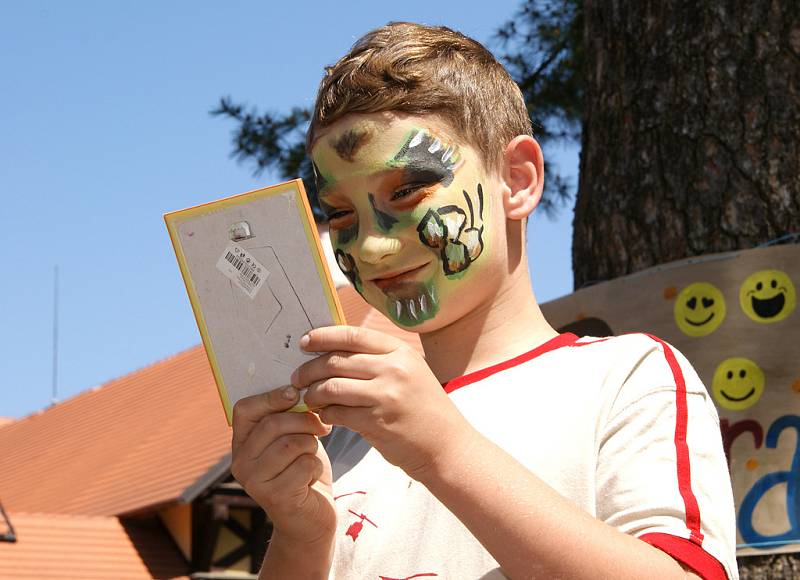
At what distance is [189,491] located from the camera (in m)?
14.6

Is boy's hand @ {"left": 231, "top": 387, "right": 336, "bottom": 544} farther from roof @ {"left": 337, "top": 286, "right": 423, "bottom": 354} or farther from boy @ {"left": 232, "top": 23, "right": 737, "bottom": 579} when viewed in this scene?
roof @ {"left": 337, "top": 286, "right": 423, "bottom": 354}

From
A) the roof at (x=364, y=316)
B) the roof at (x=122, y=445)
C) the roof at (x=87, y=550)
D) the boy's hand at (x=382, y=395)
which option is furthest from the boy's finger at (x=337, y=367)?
the roof at (x=122, y=445)

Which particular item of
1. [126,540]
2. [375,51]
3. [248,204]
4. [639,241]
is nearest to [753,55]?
[639,241]

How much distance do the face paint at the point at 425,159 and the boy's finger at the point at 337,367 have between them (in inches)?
17.3

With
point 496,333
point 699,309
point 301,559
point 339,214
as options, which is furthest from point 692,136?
point 301,559

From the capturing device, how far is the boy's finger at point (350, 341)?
5.41ft

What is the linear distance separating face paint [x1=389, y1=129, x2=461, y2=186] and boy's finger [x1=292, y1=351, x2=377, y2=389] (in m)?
0.44

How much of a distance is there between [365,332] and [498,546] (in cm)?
34

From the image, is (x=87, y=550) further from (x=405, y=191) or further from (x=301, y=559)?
(x=405, y=191)

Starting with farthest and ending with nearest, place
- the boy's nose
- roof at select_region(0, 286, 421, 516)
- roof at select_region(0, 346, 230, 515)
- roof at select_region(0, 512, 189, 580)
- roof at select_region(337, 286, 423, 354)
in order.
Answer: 1. roof at select_region(0, 346, 230, 515)
2. roof at select_region(0, 286, 421, 516)
3. roof at select_region(0, 512, 189, 580)
4. roof at select_region(337, 286, 423, 354)
5. the boy's nose

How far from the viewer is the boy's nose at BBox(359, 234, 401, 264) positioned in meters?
1.97

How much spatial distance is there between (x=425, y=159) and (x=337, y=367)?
491mm

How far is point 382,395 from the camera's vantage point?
5.37 ft

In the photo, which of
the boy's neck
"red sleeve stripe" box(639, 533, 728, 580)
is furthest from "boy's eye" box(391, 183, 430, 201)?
"red sleeve stripe" box(639, 533, 728, 580)
